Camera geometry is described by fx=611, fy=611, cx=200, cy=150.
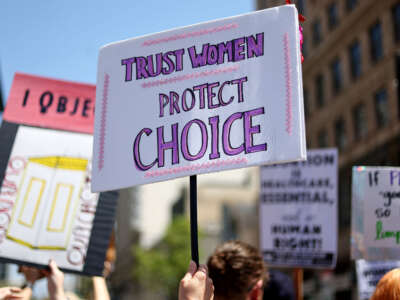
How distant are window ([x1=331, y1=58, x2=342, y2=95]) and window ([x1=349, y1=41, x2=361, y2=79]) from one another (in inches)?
44.2

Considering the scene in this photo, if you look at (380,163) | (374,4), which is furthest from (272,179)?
(374,4)

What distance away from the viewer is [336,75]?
90.1ft

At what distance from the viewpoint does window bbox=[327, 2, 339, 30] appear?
27297mm

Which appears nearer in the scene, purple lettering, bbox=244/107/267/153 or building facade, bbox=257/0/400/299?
purple lettering, bbox=244/107/267/153

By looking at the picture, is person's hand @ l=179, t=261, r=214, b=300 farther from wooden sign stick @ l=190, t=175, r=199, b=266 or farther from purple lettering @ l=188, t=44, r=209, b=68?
purple lettering @ l=188, t=44, r=209, b=68

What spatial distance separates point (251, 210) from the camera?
52.2 meters

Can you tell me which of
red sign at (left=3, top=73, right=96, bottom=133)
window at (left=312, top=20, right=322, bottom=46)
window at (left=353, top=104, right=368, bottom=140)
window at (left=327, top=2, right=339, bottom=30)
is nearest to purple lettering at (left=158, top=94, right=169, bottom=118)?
red sign at (left=3, top=73, right=96, bottom=133)

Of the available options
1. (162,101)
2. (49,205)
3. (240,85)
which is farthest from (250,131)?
(49,205)

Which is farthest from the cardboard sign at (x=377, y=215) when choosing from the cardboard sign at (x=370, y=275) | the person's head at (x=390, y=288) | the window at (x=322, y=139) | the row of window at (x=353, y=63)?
the window at (x=322, y=139)

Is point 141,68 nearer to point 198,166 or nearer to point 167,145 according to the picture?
point 167,145

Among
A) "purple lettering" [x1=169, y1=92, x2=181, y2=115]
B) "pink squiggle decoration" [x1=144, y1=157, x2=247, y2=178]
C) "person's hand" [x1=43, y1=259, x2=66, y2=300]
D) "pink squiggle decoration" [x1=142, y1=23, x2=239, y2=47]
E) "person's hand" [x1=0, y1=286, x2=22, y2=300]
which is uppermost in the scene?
"pink squiggle decoration" [x1=142, y1=23, x2=239, y2=47]

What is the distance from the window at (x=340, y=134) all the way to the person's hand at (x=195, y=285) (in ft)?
81.4

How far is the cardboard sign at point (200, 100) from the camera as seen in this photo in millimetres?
2469

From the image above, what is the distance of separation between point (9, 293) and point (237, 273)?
113 cm
